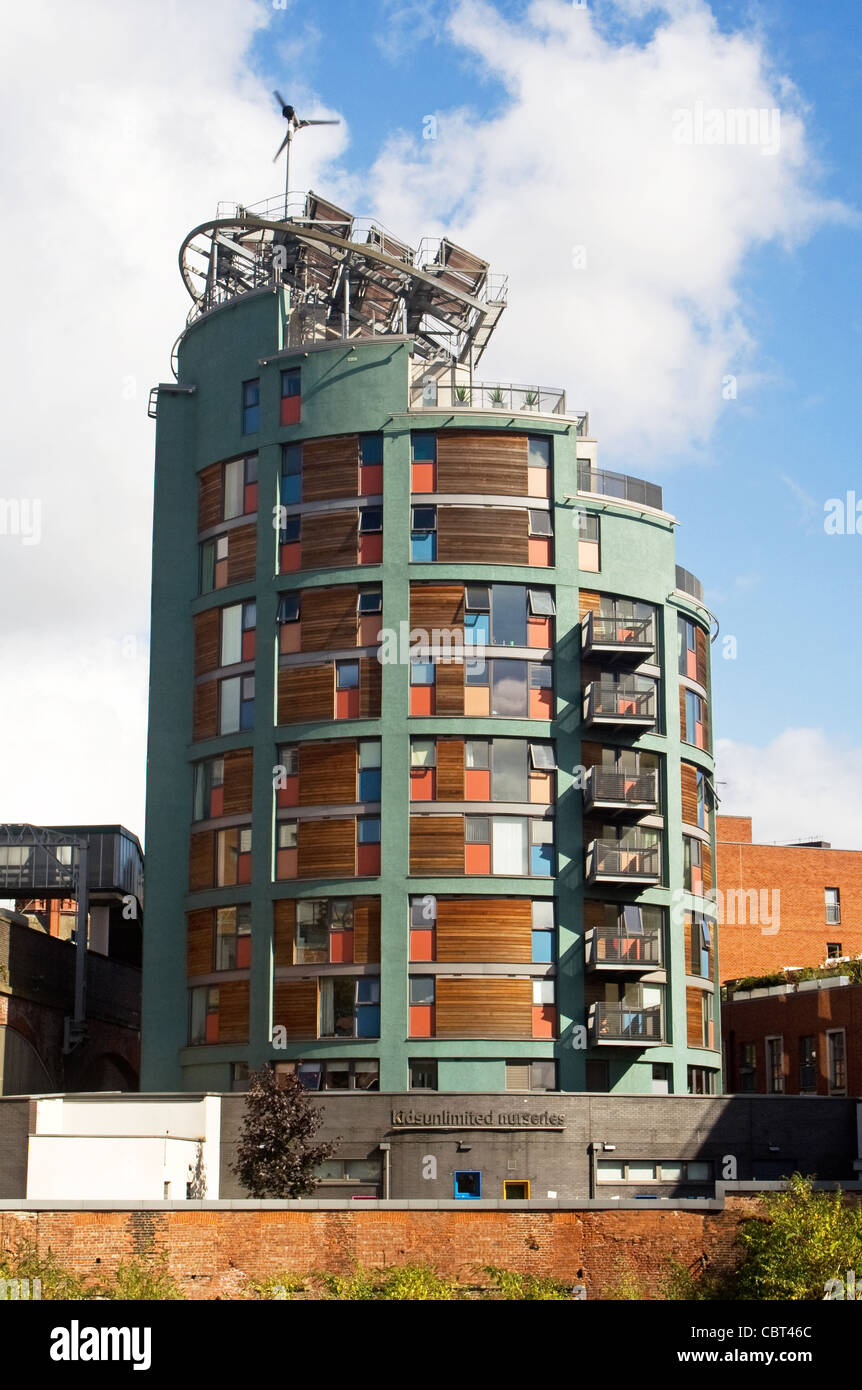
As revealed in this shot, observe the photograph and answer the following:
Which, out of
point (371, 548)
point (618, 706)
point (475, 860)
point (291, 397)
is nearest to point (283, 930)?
point (475, 860)

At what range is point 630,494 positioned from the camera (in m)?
62.4

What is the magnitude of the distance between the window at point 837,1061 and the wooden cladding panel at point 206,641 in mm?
25197

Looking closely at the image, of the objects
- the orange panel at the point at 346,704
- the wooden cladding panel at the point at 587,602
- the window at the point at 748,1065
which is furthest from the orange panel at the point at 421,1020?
the window at the point at 748,1065

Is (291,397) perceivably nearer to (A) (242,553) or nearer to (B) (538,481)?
(A) (242,553)

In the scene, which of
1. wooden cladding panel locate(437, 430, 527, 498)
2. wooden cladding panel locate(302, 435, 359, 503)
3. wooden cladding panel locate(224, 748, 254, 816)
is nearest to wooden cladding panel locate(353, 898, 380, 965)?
wooden cladding panel locate(224, 748, 254, 816)

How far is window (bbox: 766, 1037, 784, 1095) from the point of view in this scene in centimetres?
6919

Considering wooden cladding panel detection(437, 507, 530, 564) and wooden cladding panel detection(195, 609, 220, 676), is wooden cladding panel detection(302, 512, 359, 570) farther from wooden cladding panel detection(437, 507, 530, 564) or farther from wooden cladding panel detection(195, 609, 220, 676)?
wooden cladding panel detection(195, 609, 220, 676)

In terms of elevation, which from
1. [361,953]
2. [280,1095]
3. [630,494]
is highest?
[630,494]

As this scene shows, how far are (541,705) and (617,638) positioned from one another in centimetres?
361

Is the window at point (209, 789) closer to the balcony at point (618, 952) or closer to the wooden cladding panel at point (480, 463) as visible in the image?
the wooden cladding panel at point (480, 463)
